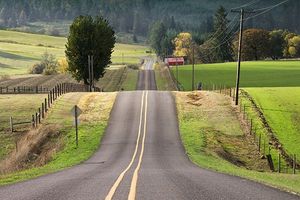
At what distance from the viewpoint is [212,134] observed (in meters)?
40.9

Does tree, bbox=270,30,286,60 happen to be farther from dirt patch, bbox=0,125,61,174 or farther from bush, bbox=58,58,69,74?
dirt patch, bbox=0,125,61,174

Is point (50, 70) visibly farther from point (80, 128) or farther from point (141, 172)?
point (141, 172)

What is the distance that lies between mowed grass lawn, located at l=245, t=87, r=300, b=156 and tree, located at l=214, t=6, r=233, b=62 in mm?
110687

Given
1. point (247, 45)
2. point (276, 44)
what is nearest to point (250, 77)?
point (247, 45)

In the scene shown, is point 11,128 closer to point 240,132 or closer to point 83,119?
point 83,119

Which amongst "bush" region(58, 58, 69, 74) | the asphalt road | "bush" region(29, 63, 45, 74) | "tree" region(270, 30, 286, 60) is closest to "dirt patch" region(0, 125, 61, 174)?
the asphalt road

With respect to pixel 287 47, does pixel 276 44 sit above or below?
above

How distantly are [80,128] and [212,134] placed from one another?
1147 centimetres

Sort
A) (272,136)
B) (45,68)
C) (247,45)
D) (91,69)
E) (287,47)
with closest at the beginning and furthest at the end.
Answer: (272,136), (91,69), (45,68), (247,45), (287,47)

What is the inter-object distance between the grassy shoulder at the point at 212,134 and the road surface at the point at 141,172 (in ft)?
3.10

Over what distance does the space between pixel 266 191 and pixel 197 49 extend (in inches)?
7096

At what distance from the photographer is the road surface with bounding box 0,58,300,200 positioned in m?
14.0

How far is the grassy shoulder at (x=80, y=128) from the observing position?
1109 inches

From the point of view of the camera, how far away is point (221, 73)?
4825 inches
